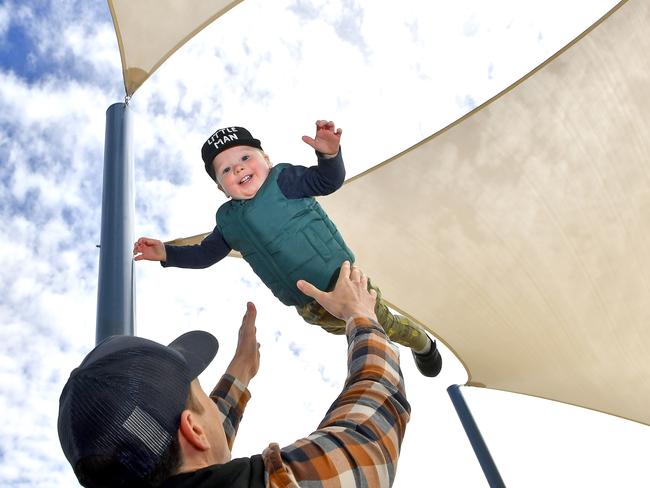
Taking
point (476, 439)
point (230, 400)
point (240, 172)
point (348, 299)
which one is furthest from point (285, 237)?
point (476, 439)

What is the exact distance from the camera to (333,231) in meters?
1.99

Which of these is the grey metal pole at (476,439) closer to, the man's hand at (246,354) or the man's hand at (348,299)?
the man's hand at (246,354)

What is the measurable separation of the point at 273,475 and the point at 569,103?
110 inches

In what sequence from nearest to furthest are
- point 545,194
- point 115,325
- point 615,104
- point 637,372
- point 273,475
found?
point 273,475
point 115,325
point 615,104
point 545,194
point 637,372

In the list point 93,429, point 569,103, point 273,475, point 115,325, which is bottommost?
point 273,475

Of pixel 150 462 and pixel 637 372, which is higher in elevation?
pixel 637 372

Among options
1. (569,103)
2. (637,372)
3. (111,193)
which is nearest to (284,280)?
(111,193)

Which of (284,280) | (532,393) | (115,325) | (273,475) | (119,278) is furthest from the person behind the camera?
(532,393)

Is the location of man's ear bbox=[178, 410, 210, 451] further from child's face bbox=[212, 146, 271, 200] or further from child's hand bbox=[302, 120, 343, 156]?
child's face bbox=[212, 146, 271, 200]

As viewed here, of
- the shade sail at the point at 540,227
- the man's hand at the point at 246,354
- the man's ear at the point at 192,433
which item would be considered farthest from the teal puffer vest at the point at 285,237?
the shade sail at the point at 540,227

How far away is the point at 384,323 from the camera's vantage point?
228cm

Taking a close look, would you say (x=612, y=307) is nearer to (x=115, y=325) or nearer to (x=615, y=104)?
(x=615, y=104)

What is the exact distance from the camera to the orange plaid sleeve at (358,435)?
30.4 inches

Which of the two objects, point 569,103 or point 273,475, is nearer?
point 273,475
